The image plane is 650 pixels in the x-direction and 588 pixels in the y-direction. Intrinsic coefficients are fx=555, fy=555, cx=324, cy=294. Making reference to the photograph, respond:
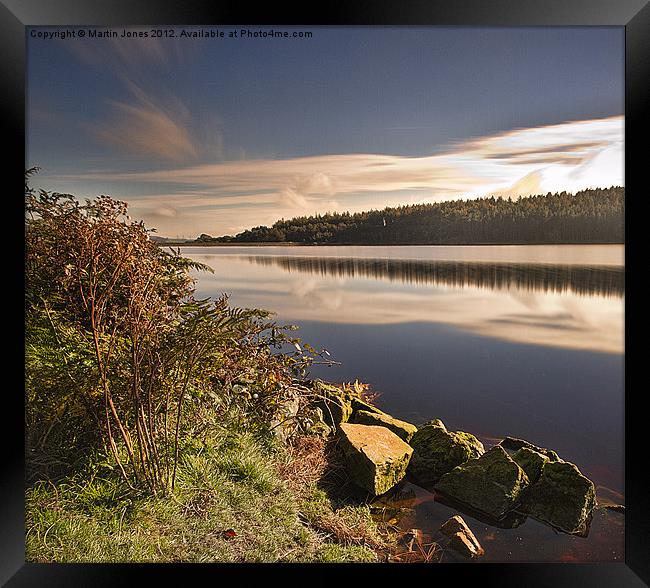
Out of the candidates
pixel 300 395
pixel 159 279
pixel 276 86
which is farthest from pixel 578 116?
pixel 159 279

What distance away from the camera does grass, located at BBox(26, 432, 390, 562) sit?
257 cm

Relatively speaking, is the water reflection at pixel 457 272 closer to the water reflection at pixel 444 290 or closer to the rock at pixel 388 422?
the water reflection at pixel 444 290

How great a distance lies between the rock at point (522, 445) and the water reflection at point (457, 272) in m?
0.80

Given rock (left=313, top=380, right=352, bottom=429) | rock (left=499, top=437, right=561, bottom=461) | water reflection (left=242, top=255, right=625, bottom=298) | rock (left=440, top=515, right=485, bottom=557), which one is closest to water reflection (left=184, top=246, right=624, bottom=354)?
water reflection (left=242, top=255, right=625, bottom=298)

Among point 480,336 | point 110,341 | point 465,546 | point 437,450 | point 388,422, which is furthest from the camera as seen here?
point 388,422

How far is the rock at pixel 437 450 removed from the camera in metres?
2.95

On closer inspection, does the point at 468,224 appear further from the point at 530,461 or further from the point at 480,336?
the point at 530,461

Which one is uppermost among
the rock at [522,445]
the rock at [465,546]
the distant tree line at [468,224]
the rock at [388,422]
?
the distant tree line at [468,224]

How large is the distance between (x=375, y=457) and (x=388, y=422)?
0.23 m

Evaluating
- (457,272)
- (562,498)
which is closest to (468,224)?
(457,272)

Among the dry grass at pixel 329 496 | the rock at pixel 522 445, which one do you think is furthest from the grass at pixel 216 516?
the rock at pixel 522 445

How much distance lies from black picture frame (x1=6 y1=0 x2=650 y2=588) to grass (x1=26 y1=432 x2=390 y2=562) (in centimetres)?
8
